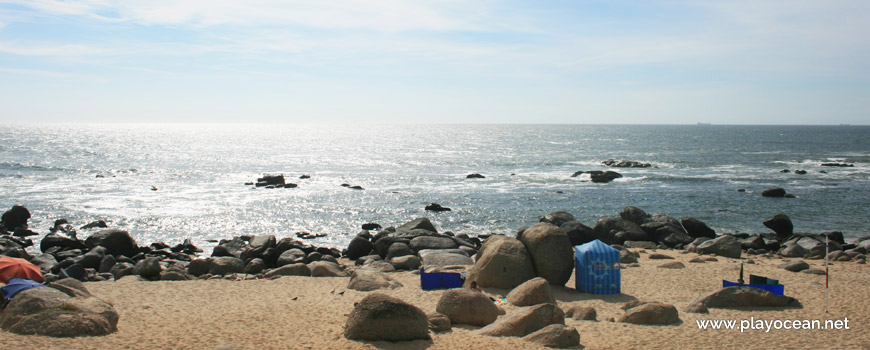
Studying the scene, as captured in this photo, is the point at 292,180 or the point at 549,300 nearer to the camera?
the point at 549,300

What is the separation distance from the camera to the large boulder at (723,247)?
1093 inches

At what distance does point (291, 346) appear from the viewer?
43.7ft

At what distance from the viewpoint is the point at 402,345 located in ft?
43.8

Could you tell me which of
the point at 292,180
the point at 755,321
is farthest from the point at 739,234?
the point at 292,180

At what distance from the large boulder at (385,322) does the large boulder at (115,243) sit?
2036cm

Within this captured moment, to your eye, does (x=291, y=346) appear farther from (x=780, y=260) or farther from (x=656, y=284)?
(x=780, y=260)

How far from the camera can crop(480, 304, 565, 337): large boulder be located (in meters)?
14.2

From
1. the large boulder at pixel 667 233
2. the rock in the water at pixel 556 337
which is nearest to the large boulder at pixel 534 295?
the rock in the water at pixel 556 337

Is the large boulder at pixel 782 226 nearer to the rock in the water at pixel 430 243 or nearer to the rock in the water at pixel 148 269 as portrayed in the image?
the rock in the water at pixel 430 243

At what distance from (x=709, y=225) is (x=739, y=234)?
12.2ft

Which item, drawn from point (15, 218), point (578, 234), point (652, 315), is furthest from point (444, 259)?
point (15, 218)

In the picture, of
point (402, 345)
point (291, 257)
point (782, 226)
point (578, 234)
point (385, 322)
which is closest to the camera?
point (402, 345)

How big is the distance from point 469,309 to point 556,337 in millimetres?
2787

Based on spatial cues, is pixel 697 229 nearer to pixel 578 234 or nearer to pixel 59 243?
pixel 578 234
